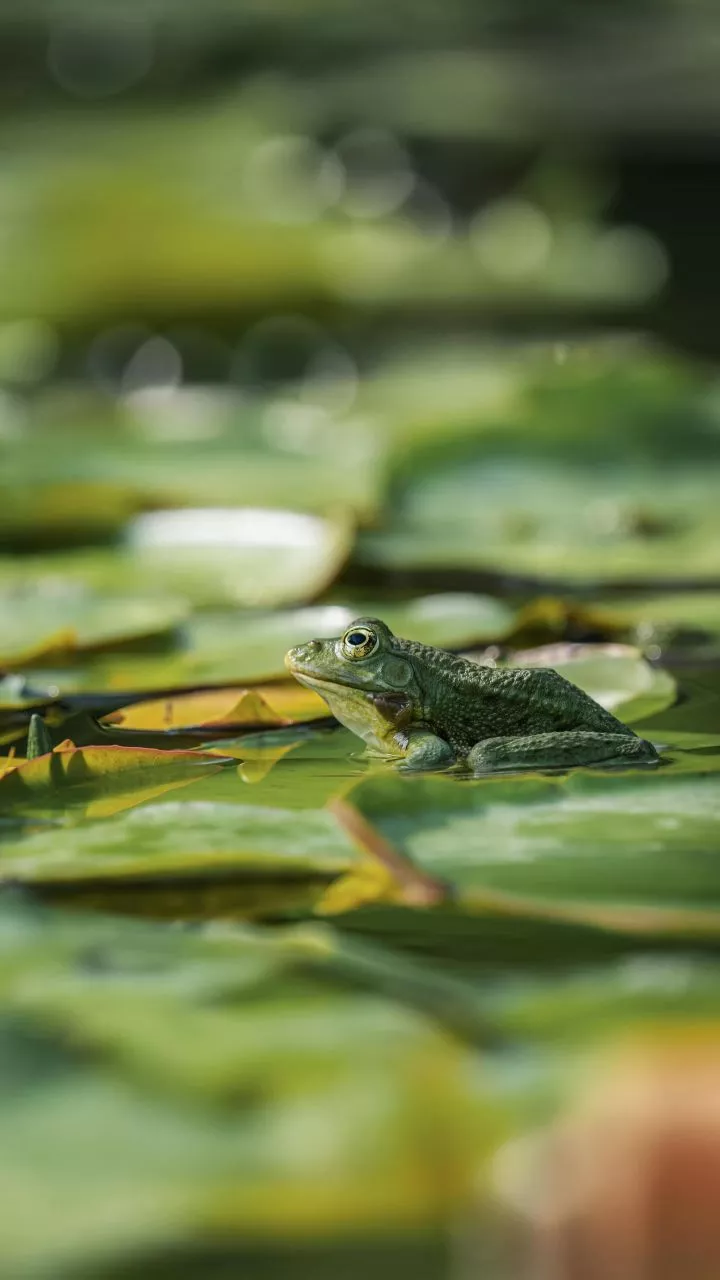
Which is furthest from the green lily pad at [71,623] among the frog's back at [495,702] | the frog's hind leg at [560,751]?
the frog's hind leg at [560,751]

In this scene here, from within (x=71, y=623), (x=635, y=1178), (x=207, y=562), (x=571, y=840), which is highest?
(x=207, y=562)

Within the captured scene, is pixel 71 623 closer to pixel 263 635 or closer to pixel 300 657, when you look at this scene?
pixel 263 635

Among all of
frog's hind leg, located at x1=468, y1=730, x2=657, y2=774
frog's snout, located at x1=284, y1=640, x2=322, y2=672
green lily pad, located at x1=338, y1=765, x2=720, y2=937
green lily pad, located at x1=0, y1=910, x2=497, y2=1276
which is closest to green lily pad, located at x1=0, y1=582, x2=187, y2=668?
frog's snout, located at x1=284, y1=640, x2=322, y2=672

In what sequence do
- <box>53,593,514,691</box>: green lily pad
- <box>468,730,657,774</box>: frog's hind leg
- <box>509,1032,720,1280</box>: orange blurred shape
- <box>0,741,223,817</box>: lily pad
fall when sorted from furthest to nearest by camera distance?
<box>53,593,514,691</box>: green lily pad < <box>468,730,657,774</box>: frog's hind leg < <box>0,741,223,817</box>: lily pad < <box>509,1032,720,1280</box>: orange blurred shape

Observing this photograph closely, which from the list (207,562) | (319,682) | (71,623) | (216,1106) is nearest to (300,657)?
(319,682)

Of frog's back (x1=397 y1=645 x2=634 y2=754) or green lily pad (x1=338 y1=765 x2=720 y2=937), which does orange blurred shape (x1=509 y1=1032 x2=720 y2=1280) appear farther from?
frog's back (x1=397 y1=645 x2=634 y2=754)

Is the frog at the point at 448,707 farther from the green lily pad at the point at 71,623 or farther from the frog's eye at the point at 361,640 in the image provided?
the green lily pad at the point at 71,623

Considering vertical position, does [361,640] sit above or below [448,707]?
above
